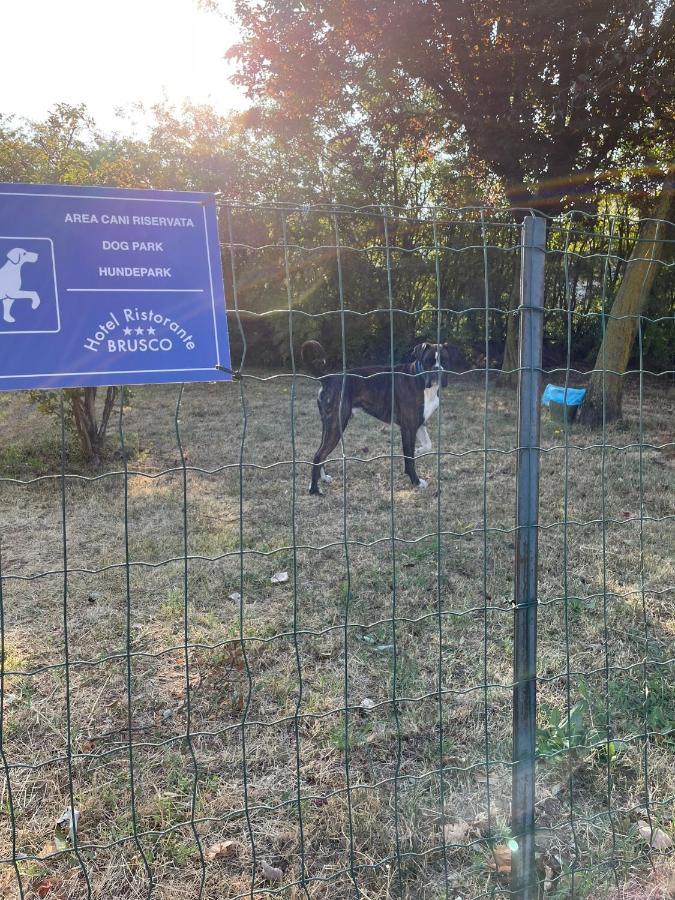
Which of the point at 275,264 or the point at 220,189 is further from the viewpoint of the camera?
the point at 220,189

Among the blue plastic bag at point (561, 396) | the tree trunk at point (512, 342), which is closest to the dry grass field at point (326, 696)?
the blue plastic bag at point (561, 396)

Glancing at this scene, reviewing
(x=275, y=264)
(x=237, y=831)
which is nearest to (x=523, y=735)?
(x=237, y=831)

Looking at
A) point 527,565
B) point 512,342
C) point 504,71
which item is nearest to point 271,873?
point 527,565

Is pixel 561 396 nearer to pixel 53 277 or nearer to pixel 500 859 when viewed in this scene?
pixel 500 859

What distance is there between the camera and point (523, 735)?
170 centimetres

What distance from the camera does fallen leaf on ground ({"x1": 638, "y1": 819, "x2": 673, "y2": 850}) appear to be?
5.91 feet

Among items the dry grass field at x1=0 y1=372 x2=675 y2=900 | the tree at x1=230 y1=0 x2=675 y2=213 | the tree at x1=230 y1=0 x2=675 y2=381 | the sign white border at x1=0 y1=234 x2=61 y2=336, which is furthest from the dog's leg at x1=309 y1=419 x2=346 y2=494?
the tree at x1=230 y1=0 x2=675 y2=213

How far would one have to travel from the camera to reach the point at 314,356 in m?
4.66

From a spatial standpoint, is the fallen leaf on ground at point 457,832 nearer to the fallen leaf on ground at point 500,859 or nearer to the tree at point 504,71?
the fallen leaf on ground at point 500,859

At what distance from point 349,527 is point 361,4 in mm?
7455

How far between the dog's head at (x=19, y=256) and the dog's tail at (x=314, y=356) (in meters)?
2.89

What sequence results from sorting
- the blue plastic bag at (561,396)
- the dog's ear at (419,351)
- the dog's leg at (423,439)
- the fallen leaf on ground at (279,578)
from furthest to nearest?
the blue plastic bag at (561,396) < the dog's leg at (423,439) < the dog's ear at (419,351) < the fallen leaf on ground at (279,578)

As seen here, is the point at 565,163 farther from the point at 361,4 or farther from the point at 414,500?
the point at 414,500

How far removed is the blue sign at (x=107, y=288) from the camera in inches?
53.3
